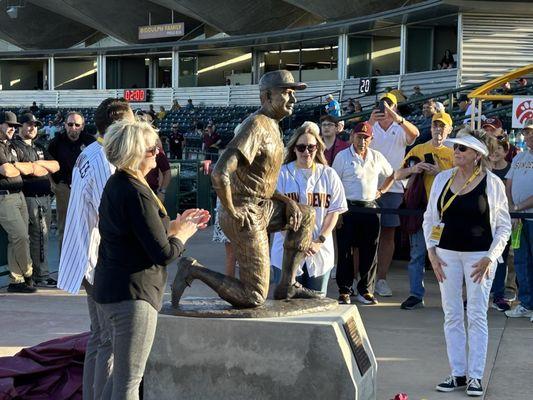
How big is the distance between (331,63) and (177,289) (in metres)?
33.5

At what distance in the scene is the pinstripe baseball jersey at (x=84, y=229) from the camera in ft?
17.2

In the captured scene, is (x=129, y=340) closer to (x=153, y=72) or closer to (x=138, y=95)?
(x=138, y=95)

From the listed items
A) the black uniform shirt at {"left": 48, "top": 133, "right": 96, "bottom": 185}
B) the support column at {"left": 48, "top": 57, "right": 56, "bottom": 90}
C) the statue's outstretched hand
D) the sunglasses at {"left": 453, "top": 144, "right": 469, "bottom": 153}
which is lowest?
the statue's outstretched hand

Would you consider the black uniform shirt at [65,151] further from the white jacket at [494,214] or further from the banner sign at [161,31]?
the banner sign at [161,31]

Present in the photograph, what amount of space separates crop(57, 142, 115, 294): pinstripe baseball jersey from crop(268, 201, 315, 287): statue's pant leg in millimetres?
1050

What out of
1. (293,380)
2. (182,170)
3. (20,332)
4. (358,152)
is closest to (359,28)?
(182,170)

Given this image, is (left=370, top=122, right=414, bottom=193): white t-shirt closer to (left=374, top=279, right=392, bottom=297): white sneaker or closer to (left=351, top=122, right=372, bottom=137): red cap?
(left=351, top=122, right=372, bottom=137): red cap

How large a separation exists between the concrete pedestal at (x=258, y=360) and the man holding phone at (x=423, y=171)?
3.60m

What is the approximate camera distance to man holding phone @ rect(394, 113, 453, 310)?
8969mm

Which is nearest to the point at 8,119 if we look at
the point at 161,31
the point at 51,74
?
the point at 161,31

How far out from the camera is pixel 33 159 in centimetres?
961

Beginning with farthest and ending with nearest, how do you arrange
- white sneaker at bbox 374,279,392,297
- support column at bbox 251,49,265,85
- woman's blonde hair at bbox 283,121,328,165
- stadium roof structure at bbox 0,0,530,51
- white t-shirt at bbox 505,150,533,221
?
support column at bbox 251,49,265,85
stadium roof structure at bbox 0,0,530,51
white sneaker at bbox 374,279,392,297
white t-shirt at bbox 505,150,533,221
woman's blonde hair at bbox 283,121,328,165

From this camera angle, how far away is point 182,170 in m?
17.0

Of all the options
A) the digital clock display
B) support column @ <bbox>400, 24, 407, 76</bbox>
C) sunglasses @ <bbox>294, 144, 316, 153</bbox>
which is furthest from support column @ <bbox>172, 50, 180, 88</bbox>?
sunglasses @ <bbox>294, 144, 316, 153</bbox>
